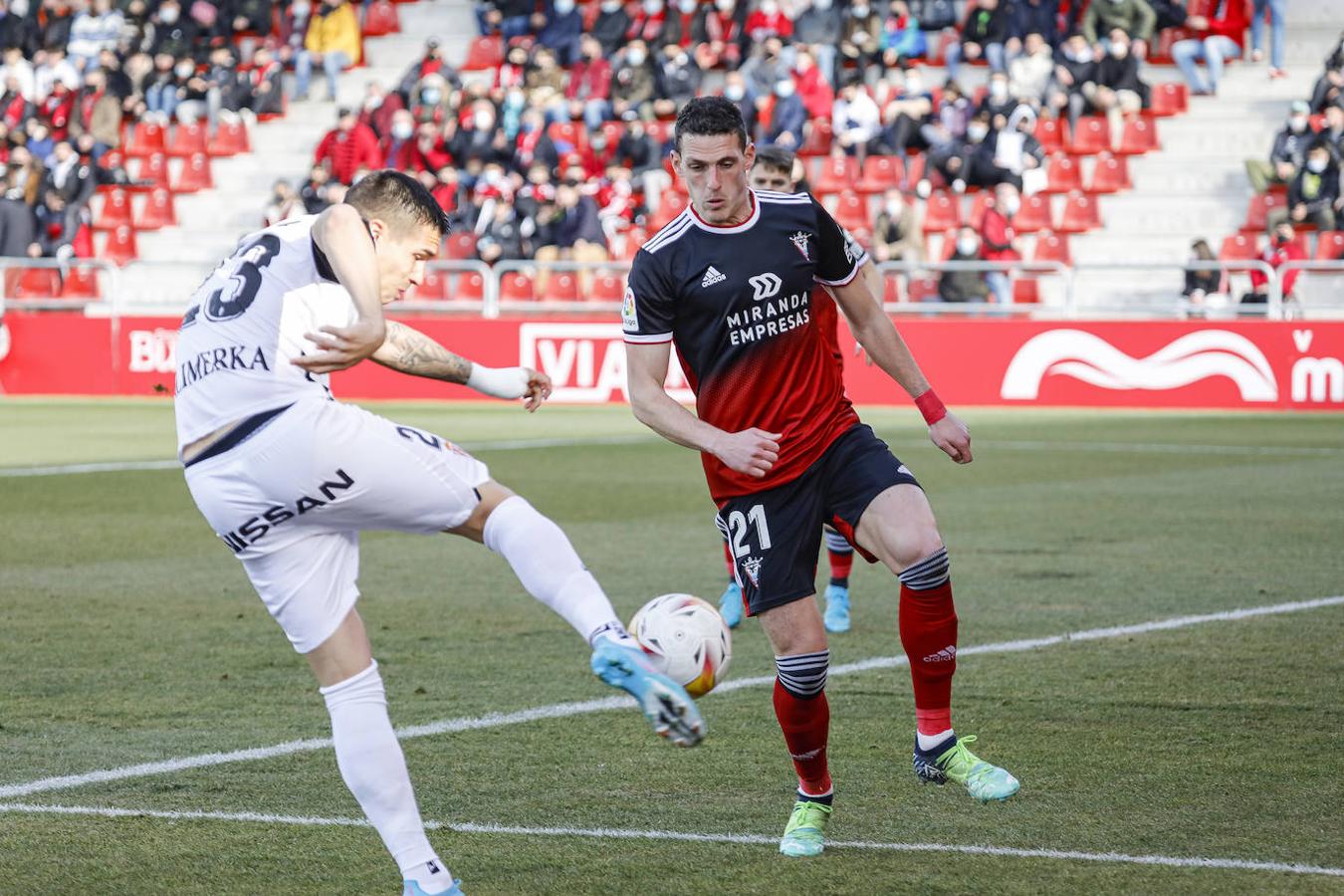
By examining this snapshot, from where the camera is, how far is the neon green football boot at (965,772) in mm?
6152

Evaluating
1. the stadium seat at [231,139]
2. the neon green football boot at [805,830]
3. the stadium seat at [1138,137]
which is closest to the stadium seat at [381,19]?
the stadium seat at [231,139]

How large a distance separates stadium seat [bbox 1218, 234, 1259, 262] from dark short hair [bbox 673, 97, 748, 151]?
853 inches

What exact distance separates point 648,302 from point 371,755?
5.73 ft

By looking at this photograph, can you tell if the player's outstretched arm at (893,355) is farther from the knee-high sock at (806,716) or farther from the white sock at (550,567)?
the white sock at (550,567)

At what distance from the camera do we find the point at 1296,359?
2400 centimetres

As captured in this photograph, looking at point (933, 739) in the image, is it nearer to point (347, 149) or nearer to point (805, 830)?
point (805, 830)

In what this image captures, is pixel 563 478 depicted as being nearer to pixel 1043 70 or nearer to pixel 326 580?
pixel 326 580

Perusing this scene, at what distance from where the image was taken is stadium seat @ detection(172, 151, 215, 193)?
34.5 metres

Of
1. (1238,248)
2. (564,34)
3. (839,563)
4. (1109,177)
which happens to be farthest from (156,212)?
(839,563)

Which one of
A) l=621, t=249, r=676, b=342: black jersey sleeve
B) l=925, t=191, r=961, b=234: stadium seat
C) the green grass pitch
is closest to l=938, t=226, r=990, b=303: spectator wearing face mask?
l=925, t=191, r=961, b=234: stadium seat

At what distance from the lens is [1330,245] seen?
24.7 m

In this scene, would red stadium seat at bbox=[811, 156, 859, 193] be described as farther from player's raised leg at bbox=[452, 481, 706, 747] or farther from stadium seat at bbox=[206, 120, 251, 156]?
player's raised leg at bbox=[452, 481, 706, 747]

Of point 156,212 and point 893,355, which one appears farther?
point 156,212

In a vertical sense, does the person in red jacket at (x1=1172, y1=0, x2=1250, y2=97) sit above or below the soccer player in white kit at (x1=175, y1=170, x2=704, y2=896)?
above
